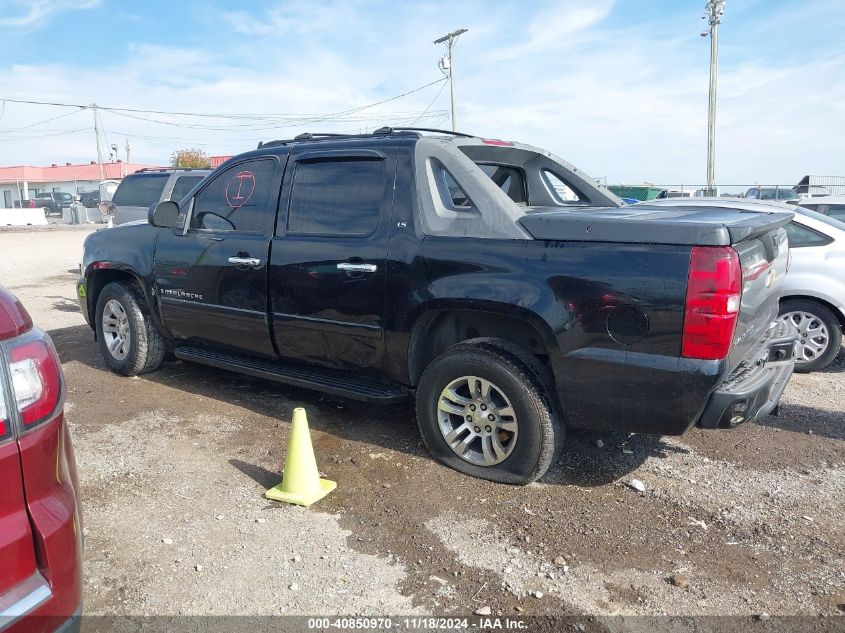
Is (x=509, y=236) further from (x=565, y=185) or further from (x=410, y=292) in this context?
(x=565, y=185)

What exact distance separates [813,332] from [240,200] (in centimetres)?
520

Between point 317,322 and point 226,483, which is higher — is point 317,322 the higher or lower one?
the higher one

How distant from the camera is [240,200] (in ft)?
16.2

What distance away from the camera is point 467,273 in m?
3.74

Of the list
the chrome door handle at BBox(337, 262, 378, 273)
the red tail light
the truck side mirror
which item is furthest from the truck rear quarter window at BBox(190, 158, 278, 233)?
the red tail light

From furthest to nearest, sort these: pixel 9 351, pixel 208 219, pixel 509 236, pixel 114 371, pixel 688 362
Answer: pixel 114 371 → pixel 208 219 → pixel 509 236 → pixel 688 362 → pixel 9 351

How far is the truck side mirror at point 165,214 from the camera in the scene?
5141 mm

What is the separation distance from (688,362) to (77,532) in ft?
8.46

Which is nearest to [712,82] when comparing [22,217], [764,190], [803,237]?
[764,190]

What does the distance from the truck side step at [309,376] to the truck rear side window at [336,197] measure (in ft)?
3.09

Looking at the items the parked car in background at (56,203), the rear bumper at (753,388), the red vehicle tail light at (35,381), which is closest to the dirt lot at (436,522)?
the rear bumper at (753,388)

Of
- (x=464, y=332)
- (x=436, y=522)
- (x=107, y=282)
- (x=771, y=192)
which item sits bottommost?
(x=436, y=522)

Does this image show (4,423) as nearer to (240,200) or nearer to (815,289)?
(240,200)

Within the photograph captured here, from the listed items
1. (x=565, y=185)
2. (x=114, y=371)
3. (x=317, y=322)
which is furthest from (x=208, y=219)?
(x=565, y=185)
